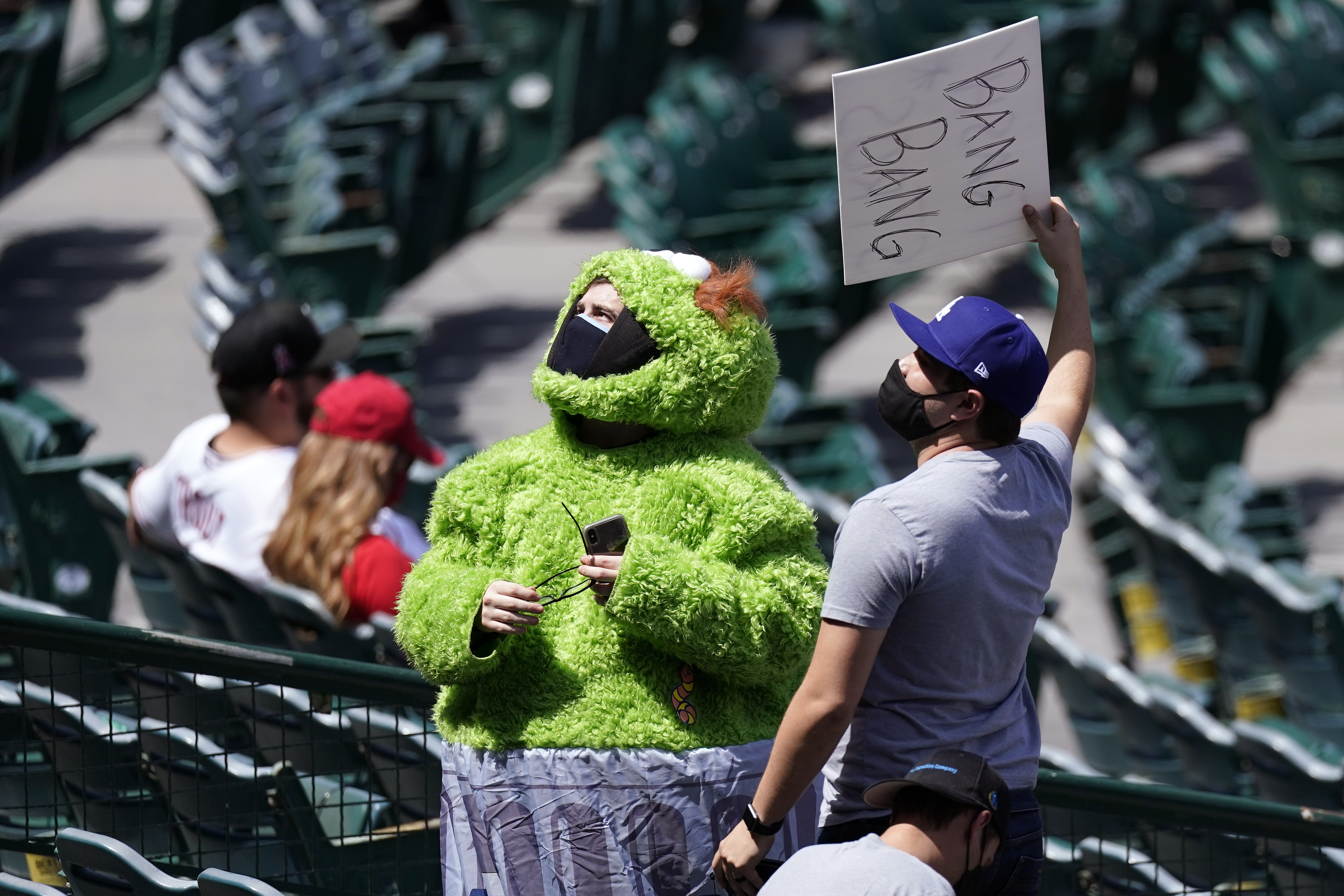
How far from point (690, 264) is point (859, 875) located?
0.94m

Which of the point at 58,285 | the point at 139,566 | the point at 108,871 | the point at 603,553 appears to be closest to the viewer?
the point at 603,553

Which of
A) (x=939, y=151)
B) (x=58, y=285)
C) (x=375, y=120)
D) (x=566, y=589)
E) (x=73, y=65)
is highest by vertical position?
(x=939, y=151)

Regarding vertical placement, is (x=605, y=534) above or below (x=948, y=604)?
above

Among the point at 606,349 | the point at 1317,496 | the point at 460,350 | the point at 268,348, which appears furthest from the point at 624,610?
the point at 1317,496

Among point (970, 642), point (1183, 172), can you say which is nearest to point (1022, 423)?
point (970, 642)

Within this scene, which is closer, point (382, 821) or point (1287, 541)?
point (382, 821)

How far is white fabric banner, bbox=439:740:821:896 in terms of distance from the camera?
2328mm

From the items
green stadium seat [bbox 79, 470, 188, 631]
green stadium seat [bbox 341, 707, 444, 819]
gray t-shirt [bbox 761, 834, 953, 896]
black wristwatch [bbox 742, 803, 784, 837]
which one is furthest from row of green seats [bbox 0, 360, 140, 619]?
gray t-shirt [bbox 761, 834, 953, 896]

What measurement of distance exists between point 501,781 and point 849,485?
4243 mm

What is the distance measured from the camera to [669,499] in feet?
7.85

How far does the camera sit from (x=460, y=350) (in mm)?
9828

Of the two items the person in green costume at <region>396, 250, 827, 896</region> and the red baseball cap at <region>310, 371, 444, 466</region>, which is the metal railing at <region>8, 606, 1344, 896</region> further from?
the red baseball cap at <region>310, 371, 444, 466</region>

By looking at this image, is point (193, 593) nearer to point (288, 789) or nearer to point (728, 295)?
point (288, 789)

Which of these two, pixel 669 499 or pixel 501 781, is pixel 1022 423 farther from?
pixel 501 781
